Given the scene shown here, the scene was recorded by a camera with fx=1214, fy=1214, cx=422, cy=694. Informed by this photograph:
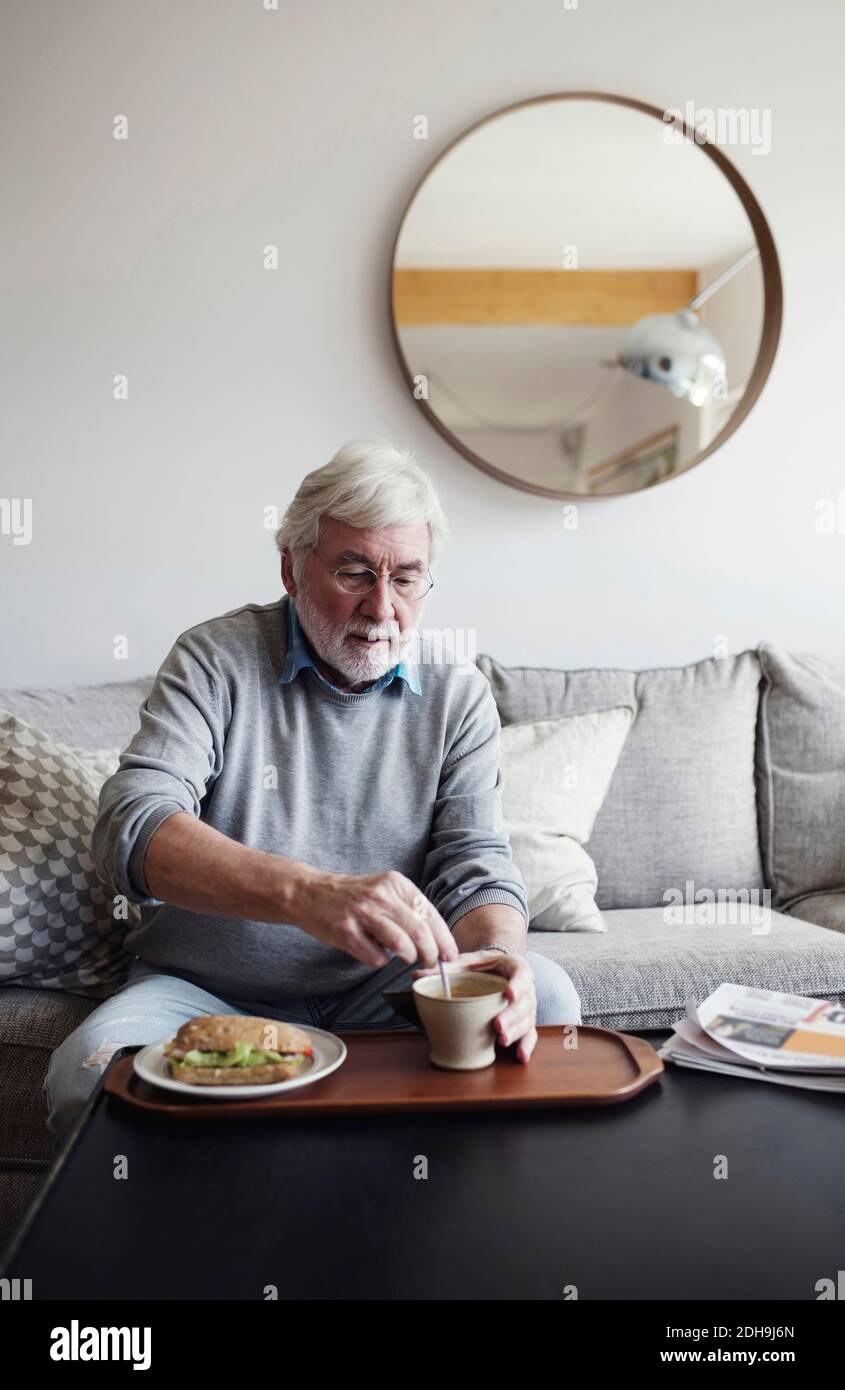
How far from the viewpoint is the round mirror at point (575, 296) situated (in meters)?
2.72

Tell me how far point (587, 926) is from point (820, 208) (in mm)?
1790

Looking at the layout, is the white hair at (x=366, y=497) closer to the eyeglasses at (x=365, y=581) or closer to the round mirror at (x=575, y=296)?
the eyeglasses at (x=365, y=581)

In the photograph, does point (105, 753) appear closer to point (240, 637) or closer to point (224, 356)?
point (240, 637)

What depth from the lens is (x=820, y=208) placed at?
2838 mm

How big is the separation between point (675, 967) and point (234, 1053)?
103 cm

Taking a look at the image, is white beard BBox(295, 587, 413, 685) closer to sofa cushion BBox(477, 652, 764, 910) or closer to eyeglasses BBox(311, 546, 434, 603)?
eyeglasses BBox(311, 546, 434, 603)

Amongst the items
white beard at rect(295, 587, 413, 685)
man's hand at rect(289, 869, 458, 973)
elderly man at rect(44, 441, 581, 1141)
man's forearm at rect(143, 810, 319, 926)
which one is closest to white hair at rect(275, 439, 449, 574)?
elderly man at rect(44, 441, 581, 1141)

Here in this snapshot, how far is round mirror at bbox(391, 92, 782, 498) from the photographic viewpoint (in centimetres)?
272

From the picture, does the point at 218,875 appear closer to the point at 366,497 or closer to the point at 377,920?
the point at 377,920

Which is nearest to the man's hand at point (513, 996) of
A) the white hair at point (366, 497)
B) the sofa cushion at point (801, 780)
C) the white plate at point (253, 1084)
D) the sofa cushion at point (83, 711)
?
the white plate at point (253, 1084)

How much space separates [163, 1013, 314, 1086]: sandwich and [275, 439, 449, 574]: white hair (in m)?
0.71

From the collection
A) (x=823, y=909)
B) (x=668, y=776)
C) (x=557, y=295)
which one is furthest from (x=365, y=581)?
(x=557, y=295)

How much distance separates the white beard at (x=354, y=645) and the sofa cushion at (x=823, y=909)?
1.13m
